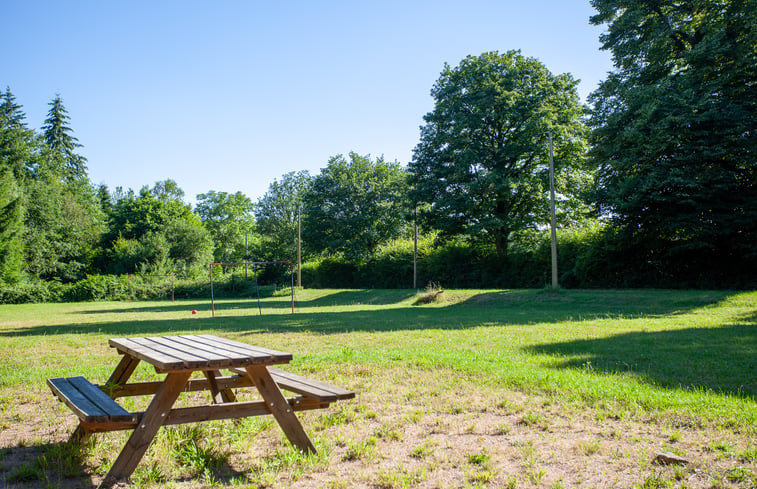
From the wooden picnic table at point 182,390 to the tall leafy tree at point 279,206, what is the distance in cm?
5709

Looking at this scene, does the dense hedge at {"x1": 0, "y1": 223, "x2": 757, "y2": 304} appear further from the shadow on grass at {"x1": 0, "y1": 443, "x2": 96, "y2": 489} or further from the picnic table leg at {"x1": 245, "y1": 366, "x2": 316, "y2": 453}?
the shadow on grass at {"x1": 0, "y1": 443, "x2": 96, "y2": 489}

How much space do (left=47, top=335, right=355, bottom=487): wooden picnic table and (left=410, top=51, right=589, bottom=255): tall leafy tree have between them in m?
23.8

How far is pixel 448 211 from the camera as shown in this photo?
94.3ft

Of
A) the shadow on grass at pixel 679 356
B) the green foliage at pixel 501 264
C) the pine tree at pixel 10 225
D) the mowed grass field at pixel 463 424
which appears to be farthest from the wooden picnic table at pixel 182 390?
the pine tree at pixel 10 225

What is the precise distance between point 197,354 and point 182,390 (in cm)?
25

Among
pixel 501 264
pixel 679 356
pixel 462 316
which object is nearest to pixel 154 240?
pixel 501 264

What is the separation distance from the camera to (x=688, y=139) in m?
18.4

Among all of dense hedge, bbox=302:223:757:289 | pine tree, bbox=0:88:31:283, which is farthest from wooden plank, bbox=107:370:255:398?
pine tree, bbox=0:88:31:283

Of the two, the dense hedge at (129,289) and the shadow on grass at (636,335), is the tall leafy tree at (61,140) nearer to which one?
the dense hedge at (129,289)

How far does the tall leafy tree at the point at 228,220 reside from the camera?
72.8 m

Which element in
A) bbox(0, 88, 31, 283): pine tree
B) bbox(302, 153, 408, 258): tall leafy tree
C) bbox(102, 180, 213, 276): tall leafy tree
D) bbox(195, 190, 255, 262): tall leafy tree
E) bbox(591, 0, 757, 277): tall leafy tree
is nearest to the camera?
bbox(591, 0, 757, 277): tall leafy tree

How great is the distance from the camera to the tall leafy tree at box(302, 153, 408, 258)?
1671 inches

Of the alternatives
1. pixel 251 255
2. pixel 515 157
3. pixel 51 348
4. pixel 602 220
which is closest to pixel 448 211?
pixel 515 157

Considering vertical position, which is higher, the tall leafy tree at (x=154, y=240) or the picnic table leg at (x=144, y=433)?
the tall leafy tree at (x=154, y=240)
